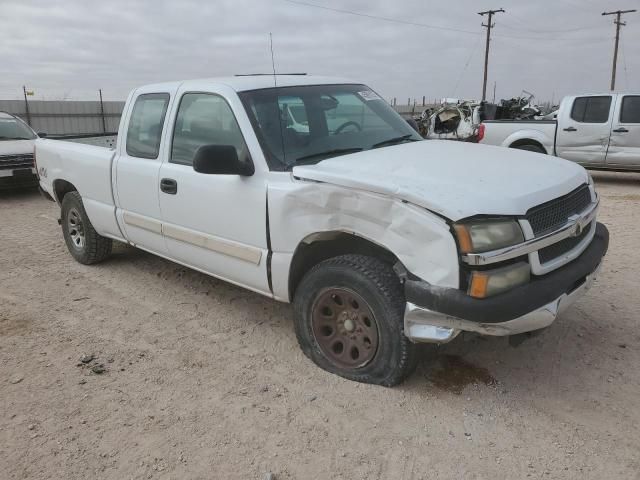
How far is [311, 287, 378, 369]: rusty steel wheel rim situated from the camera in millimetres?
3096

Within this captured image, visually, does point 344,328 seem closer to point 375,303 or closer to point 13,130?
point 375,303

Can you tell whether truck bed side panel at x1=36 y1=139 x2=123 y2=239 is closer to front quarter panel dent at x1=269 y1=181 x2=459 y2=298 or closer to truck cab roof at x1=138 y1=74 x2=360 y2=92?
truck cab roof at x1=138 y1=74 x2=360 y2=92

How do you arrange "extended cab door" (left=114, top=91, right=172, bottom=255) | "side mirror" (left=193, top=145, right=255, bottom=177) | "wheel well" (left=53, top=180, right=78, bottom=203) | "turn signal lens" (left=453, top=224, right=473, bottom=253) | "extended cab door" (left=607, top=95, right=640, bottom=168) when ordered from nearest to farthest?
"turn signal lens" (left=453, top=224, right=473, bottom=253)
"side mirror" (left=193, top=145, right=255, bottom=177)
"extended cab door" (left=114, top=91, right=172, bottom=255)
"wheel well" (left=53, top=180, right=78, bottom=203)
"extended cab door" (left=607, top=95, right=640, bottom=168)

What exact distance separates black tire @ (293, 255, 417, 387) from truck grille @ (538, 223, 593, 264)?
→ 30.1 inches

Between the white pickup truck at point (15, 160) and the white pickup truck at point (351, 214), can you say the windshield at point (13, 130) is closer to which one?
the white pickup truck at point (15, 160)

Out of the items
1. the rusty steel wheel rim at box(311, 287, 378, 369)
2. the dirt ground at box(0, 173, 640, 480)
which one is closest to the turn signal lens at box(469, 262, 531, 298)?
the dirt ground at box(0, 173, 640, 480)

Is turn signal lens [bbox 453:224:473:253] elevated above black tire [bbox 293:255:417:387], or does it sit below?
above

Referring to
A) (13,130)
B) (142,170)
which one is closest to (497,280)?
(142,170)

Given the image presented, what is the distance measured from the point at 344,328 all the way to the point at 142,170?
2.21m

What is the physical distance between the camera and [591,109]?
10.4 metres

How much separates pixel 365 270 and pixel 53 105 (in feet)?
69.5

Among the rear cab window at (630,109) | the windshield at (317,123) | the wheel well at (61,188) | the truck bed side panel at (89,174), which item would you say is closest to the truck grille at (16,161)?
the truck bed side panel at (89,174)

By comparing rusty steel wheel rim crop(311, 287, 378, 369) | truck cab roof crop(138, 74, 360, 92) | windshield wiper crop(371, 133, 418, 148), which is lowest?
rusty steel wheel rim crop(311, 287, 378, 369)

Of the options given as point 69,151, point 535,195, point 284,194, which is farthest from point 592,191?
point 69,151
